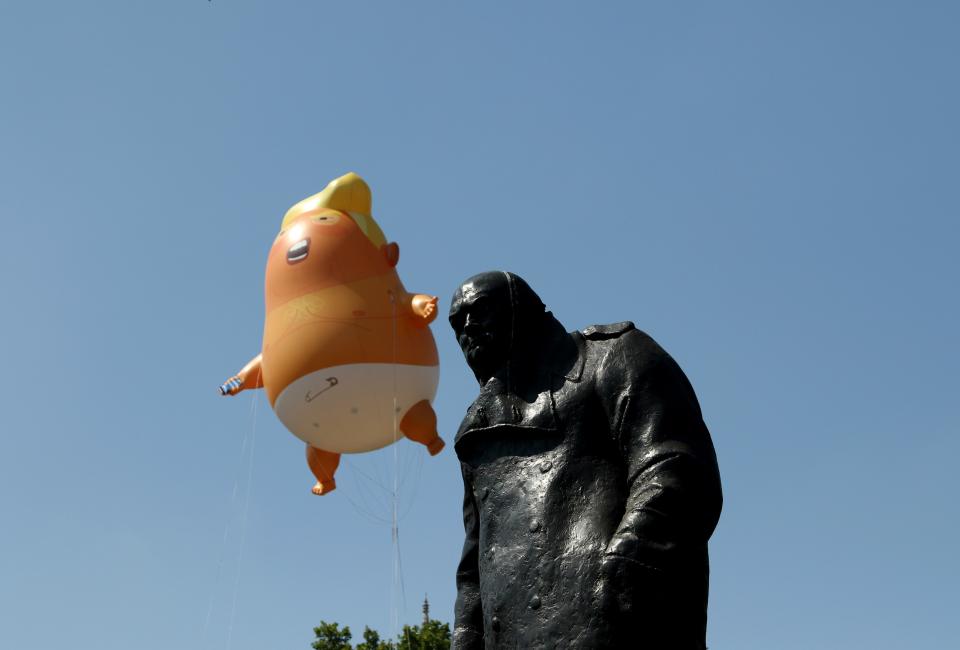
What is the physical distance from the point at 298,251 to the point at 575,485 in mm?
17748

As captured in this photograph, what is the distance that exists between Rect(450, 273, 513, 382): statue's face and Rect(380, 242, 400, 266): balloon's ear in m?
17.9

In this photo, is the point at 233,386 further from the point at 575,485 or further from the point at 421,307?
the point at 575,485

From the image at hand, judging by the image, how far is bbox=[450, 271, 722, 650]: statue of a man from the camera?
4434mm

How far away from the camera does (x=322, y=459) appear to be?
24297 mm

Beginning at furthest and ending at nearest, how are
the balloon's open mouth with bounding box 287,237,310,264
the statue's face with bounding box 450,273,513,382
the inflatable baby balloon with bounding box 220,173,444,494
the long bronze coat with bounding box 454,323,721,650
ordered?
the balloon's open mouth with bounding box 287,237,310,264, the inflatable baby balloon with bounding box 220,173,444,494, the statue's face with bounding box 450,273,513,382, the long bronze coat with bounding box 454,323,721,650

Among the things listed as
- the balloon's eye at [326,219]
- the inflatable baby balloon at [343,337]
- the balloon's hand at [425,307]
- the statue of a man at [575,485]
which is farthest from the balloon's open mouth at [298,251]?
the statue of a man at [575,485]

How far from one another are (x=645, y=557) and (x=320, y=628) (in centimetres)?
2610

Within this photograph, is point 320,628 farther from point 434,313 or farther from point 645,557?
point 645,557

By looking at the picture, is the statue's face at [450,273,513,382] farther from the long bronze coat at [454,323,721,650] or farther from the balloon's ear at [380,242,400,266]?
the balloon's ear at [380,242,400,266]

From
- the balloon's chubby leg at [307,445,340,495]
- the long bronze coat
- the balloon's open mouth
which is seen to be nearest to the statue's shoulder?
the long bronze coat

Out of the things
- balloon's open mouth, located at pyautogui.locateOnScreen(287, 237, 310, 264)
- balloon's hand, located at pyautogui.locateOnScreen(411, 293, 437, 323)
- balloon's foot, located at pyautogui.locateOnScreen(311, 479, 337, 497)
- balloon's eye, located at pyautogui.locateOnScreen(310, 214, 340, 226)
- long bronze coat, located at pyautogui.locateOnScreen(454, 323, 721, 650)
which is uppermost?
balloon's eye, located at pyautogui.locateOnScreen(310, 214, 340, 226)

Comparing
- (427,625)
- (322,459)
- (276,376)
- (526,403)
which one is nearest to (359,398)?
(276,376)

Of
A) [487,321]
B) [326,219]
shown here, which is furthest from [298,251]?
[487,321]

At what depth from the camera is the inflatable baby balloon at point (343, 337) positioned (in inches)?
831
